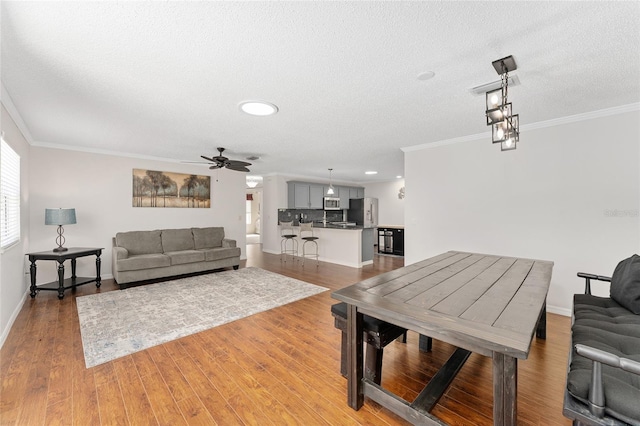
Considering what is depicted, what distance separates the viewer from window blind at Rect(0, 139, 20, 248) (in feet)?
8.89

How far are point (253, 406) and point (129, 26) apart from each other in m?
2.52

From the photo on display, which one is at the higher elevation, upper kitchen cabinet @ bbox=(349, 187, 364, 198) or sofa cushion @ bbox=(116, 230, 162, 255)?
upper kitchen cabinet @ bbox=(349, 187, 364, 198)

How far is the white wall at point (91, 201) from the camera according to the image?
431 centimetres

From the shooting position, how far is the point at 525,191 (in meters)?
3.51

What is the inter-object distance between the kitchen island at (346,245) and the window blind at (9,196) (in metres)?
5.23

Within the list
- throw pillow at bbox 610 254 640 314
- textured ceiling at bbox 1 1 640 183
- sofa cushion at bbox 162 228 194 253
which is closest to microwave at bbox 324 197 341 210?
sofa cushion at bbox 162 228 194 253

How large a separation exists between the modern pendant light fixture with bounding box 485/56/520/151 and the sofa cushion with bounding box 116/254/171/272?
5.08 m

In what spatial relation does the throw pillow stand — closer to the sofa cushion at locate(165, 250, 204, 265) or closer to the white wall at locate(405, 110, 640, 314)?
the white wall at locate(405, 110, 640, 314)

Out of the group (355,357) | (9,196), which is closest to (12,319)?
(9,196)

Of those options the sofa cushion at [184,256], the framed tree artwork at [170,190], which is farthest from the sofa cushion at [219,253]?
the framed tree artwork at [170,190]

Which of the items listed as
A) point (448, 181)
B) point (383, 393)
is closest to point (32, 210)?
point (383, 393)

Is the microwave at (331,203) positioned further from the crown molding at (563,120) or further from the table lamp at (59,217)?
the table lamp at (59,217)

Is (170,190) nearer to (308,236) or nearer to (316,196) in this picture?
(308,236)

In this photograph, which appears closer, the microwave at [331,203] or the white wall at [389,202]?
→ the microwave at [331,203]
